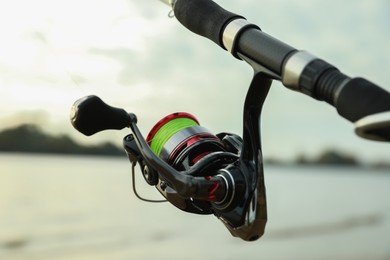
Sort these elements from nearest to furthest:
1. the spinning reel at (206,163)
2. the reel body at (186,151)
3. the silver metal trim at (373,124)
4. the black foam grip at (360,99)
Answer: the silver metal trim at (373,124)
the black foam grip at (360,99)
the spinning reel at (206,163)
the reel body at (186,151)

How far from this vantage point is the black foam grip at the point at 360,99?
814 mm

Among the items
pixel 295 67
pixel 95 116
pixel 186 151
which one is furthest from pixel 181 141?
pixel 295 67

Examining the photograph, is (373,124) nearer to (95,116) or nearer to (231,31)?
(231,31)

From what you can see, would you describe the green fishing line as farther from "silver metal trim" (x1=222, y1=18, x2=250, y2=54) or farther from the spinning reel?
"silver metal trim" (x1=222, y1=18, x2=250, y2=54)

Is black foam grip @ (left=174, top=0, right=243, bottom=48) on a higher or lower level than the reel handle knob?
higher

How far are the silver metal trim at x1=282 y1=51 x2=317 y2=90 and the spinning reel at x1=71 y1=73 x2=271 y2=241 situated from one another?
2.8 inches

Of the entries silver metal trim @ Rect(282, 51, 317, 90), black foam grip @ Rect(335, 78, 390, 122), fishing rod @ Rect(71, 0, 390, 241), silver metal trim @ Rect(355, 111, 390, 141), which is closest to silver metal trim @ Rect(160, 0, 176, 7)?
fishing rod @ Rect(71, 0, 390, 241)

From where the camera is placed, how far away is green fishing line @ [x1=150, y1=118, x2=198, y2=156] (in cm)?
129

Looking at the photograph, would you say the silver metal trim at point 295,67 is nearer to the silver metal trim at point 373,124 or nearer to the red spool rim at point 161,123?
the silver metal trim at point 373,124

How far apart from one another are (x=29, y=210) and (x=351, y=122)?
7.85 metres

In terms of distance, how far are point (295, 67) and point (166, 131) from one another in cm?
45

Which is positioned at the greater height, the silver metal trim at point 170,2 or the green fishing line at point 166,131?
the silver metal trim at point 170,2

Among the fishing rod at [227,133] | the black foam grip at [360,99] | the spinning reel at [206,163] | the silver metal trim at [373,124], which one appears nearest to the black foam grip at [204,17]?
the fishing rod at [227,133]

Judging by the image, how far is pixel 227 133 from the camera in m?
1.31
